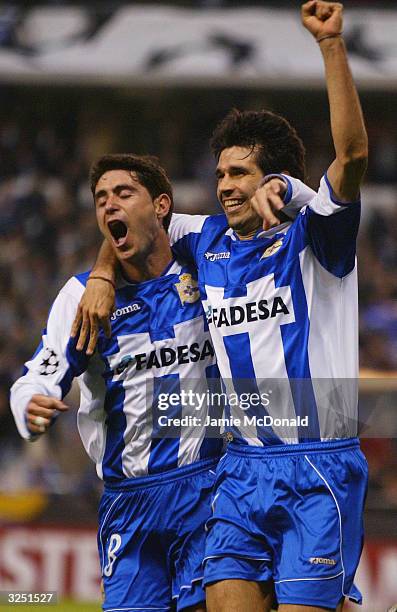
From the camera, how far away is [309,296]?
12.6ft

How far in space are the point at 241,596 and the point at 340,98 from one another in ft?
5.70

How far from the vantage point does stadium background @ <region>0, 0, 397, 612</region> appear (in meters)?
11.0

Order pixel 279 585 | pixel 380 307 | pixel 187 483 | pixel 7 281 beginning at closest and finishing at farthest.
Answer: pixel 279 585
pixel 187 483
pixel 380 307
pixel 7 281

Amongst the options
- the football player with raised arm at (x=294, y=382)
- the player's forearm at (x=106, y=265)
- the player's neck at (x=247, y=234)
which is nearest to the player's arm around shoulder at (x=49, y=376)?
the player's forearm at (x=106, y=265)

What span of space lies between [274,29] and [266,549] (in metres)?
9.20

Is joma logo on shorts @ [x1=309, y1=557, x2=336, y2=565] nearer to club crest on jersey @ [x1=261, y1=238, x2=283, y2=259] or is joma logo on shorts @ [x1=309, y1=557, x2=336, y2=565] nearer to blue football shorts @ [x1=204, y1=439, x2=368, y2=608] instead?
blue football shorts @ [x1=204, y1=439, x2=368, y2=608]

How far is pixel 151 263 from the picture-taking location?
459cm

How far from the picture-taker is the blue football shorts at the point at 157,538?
425 centimetres

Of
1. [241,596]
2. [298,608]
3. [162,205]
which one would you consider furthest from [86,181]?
[298,608]

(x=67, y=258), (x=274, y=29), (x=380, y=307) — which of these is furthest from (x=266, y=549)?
(x=274, y=29)

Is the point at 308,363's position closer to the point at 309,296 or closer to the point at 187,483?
the point at 309,296

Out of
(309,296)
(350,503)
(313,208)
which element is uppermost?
(313,208)

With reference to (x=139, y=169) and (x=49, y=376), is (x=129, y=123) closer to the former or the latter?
(x=139, y=169)

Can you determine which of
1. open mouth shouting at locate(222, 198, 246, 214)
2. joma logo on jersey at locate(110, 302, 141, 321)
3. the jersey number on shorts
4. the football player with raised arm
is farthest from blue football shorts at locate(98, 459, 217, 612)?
open mouth shouting at locate(222, 198, 246, 214)
